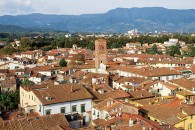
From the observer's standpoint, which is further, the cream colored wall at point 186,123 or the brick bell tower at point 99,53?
the brick bell tower at point 99,53

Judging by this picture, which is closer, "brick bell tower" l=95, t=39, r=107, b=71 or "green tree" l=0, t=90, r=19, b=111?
"green tree" l=0, t=90, r=19, b=111

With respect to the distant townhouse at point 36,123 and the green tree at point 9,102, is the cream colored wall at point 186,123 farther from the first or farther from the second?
the green tree at point 9,102

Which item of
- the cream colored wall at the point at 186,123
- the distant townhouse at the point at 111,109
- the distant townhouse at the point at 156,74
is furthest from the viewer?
the distant townhouse at the point at 156,74

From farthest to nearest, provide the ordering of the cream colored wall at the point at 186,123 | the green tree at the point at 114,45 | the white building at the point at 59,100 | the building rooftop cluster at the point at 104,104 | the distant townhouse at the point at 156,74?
the green tree at the point at 114,45
the distant townhouse at the point at 156,74
the white building at the point at 59,100
the cream colored wall at the point at 186,123
the building rooftop cluster at the point at 104,104

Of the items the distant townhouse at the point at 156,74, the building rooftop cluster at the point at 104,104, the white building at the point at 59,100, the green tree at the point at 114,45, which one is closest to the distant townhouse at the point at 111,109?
the building rooftop cluster at the point at 104,104

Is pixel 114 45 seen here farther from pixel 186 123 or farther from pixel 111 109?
pixel 186 123

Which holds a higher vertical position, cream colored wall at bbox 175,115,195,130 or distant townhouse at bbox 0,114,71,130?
distant townhouse at bbox 0,114,71,130

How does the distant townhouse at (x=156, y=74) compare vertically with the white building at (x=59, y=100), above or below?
below

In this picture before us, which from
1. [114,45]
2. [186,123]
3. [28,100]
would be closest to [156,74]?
[28,100]

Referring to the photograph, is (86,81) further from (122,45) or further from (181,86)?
(122,45)

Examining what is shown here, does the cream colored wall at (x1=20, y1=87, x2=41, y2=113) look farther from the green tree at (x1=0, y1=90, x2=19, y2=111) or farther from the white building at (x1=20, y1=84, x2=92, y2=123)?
the green tree at (x1=0, y1=90, x2=19, y2=111)

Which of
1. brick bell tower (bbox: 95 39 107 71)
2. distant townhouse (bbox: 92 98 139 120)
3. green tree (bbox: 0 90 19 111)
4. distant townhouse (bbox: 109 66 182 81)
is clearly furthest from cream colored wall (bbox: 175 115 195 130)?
brick bell tower (bbox: 95 39 107 71)

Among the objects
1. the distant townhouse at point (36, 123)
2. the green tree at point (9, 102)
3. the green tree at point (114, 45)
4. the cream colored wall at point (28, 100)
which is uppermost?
the distant townhouse at point (36, 123)

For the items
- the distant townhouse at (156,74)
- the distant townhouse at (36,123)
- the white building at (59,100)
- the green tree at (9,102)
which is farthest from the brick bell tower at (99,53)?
the distant townhouse at (36,123)
